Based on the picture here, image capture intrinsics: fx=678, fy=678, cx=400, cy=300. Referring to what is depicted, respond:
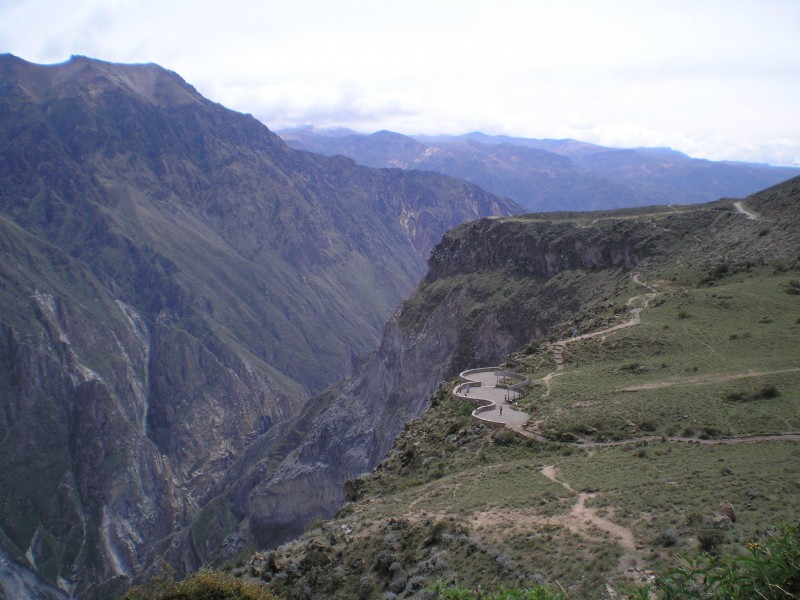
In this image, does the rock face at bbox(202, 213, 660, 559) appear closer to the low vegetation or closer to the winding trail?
the low vegetation

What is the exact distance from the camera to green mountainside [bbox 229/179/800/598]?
2195cm

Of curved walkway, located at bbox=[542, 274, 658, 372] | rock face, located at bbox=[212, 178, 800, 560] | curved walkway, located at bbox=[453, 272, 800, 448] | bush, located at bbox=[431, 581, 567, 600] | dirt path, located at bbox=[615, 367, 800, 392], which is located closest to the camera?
bush, located at bbox=[431, 581, 567, 600]

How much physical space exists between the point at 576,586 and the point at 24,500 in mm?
165298

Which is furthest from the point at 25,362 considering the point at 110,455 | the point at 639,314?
the point at 639,314

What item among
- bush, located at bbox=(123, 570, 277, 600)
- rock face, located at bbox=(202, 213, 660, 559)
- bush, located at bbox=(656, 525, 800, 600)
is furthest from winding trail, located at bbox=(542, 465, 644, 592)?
rock face, located at bbox=(202, 213, 660, 559)

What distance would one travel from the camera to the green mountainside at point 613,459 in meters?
22.0

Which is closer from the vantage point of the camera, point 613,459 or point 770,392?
point 613,459

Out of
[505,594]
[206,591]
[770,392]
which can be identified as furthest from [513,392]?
[505,594]

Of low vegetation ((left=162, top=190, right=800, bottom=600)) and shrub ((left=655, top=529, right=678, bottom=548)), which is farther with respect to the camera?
shrub ((left=655, top=529, right=678, bottom=548))

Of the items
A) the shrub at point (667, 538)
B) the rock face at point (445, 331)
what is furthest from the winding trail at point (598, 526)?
the rock face at point (445, 331)

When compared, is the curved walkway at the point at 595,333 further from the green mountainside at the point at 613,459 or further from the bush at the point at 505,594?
the bush at the point at 505,594

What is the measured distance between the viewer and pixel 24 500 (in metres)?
153

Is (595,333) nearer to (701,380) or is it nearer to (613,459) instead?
(701,380)

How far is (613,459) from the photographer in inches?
1239
